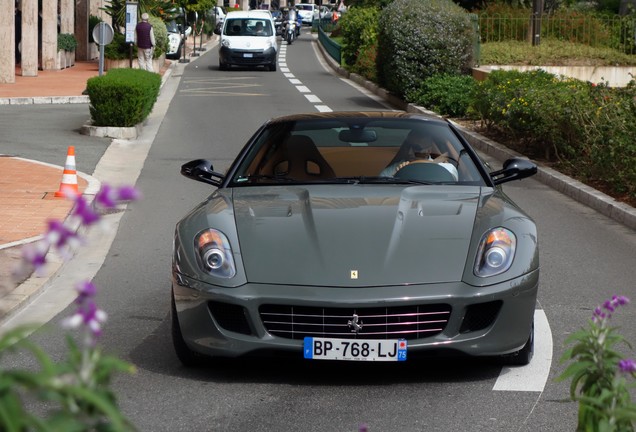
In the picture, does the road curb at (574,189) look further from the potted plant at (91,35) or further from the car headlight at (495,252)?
the potted plant at (91,35)

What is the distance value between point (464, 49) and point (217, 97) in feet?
19.9

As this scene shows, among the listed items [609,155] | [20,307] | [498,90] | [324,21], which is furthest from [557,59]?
[324,21]

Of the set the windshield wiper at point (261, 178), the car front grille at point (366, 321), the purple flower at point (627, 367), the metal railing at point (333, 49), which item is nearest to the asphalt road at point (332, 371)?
the car front grille at point (366, 321)

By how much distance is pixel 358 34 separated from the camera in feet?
130

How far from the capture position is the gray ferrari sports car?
576cm

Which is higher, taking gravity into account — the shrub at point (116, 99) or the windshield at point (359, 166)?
the windshield at point (359, 166)

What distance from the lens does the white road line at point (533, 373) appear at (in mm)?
5980

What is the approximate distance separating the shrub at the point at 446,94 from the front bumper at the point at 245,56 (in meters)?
14.7

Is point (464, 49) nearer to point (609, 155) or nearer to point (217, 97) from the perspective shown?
point (217, 97)

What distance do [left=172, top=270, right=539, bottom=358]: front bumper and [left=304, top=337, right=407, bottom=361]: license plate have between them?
50mm

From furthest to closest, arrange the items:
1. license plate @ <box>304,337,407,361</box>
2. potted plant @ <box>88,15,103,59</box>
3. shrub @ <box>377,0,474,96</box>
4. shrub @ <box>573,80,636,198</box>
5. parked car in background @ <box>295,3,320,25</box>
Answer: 1. parked car in background @ <box>295,3,320,25</box>
2. potted plant @ <box>88,15,103,59</box>
3. shrub @ <box>377,0,474,96</box>
4. shrub @ <box>573,80,636,198</box>
5. license plate @ <box>304,337,407,361</box>

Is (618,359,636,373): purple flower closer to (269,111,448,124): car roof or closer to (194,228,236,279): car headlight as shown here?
(194,228,236,279): car headlight

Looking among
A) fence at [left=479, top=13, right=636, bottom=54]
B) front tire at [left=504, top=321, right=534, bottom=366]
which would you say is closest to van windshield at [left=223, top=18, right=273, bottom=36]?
fence at [left=479, top=13, right=636, bottom=54]

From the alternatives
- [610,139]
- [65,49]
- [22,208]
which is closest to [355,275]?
[22,208]
